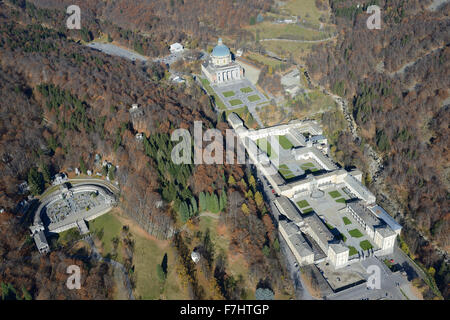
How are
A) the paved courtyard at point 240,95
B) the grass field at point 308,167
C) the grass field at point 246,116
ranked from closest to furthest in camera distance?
1. the grass field at point 308,167
2. the grass field at point 246,116
3. the paved courtyard at point 240,95

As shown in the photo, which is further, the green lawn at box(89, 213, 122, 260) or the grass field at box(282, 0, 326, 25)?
the grass field at box(282, 0, 326, 25)

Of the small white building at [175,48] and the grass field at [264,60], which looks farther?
the small white building at [175,48]

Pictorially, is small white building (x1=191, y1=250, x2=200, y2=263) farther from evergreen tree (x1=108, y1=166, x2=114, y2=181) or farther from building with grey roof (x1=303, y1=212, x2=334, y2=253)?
evergreen tree (x1=108, y1=166, x2=114, y2=181)

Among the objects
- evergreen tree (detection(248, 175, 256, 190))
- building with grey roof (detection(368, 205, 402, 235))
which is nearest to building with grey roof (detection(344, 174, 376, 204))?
building with grey roof (detection(368, 205, 402, 235))

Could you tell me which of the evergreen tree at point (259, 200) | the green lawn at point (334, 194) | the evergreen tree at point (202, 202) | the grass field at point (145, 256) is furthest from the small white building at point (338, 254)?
the grass field at point (145, 256)

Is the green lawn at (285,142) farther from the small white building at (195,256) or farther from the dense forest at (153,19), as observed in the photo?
the dense forest at (153,19)
